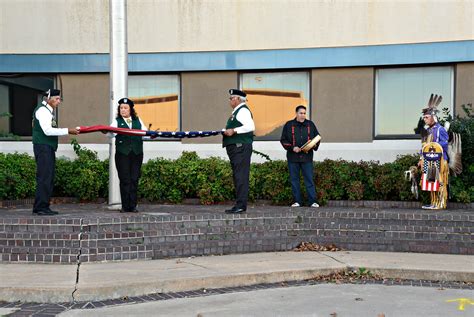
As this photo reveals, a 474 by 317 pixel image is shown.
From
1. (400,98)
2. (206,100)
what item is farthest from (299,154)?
(400,98)

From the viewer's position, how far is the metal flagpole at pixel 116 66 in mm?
9609

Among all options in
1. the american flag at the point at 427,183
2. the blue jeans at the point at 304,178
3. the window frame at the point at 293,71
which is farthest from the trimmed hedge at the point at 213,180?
the window frame at the point at 293,71

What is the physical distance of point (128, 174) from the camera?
29.6ft

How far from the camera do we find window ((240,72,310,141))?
12.7 m

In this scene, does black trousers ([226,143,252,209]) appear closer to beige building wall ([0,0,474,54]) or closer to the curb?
the curb

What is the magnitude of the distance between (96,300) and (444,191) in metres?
6.38

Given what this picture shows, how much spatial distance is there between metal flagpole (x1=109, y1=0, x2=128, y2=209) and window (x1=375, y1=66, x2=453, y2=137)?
18.2ft

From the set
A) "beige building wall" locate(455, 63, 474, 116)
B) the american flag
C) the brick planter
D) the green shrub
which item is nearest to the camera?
the brick planter

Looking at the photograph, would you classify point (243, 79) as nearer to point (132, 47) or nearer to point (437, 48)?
point (132, 47)

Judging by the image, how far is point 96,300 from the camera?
243 inches

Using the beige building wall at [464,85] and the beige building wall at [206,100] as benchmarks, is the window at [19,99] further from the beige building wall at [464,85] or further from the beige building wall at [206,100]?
the beige building wall at [464,85]

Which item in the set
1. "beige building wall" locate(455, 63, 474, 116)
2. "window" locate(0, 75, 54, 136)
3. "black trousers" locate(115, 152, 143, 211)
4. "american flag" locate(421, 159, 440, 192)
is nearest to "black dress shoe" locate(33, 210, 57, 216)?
"black trousers" locate(115, 152, 143, 211)

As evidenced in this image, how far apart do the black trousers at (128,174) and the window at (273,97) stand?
14.0 ft

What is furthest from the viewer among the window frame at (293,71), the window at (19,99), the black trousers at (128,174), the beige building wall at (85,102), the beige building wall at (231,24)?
the window at (19,99)
